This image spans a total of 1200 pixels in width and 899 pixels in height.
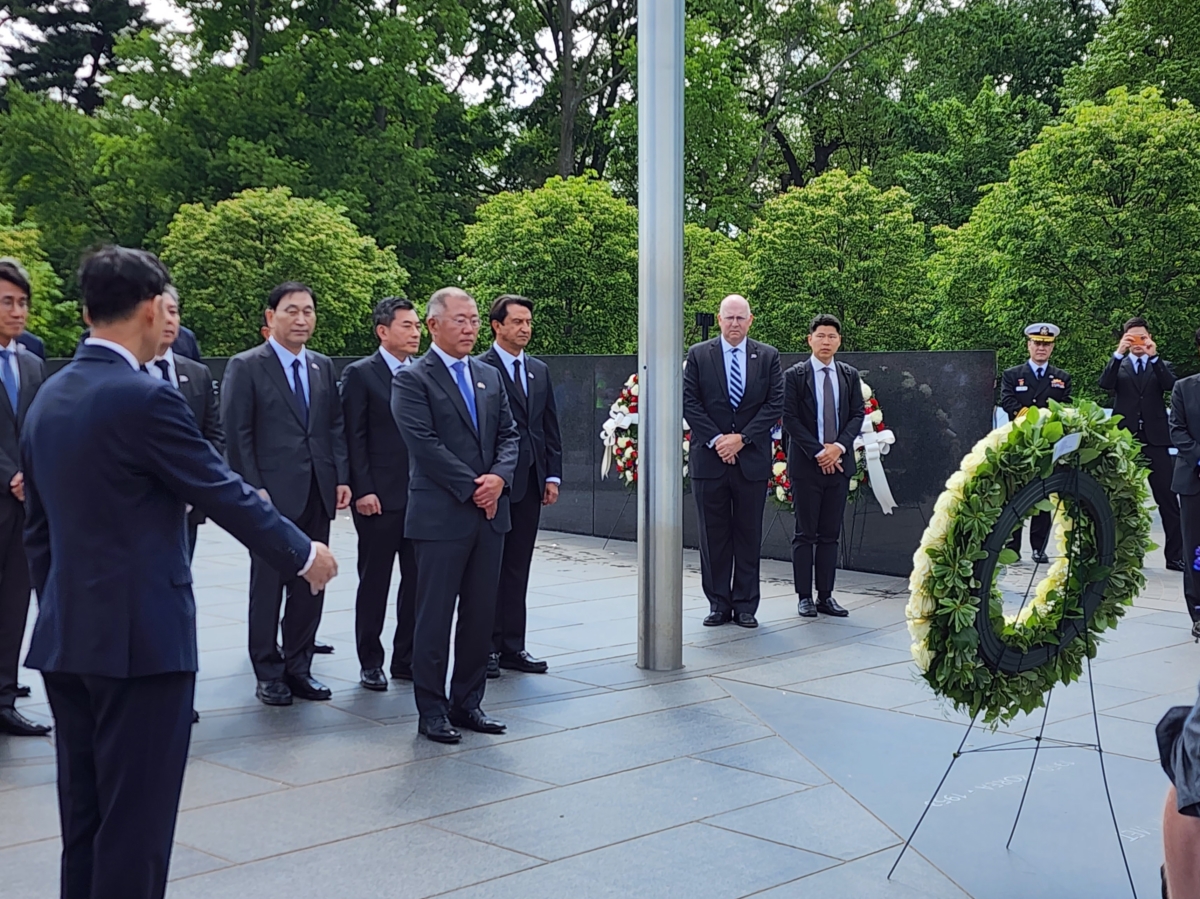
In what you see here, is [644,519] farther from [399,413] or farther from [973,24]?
[973,24]

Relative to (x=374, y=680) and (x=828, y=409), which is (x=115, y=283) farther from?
(x=828, y=409)

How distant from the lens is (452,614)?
252 inches

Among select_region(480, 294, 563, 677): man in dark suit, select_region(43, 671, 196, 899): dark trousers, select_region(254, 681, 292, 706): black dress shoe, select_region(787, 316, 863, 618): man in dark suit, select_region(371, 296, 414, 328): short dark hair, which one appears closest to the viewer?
select_region(43, 671, 196, 899): dark trousers

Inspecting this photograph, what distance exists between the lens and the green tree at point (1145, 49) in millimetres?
26891

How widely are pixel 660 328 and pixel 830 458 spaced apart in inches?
99.1

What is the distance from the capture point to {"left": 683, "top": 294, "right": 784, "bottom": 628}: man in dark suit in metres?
9.30

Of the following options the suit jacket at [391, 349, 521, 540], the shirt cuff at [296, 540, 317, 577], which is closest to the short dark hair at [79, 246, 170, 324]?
the shirt cuff at [296, 540, 317, 577]

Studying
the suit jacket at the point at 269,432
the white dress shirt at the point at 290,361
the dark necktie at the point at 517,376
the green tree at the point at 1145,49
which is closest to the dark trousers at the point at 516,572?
the dark necktie at the point at 517,376

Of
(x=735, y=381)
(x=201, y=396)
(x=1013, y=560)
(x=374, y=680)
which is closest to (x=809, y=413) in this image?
(x=735, y=381)

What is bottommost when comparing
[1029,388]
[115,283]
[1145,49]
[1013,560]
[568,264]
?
[1013,560]

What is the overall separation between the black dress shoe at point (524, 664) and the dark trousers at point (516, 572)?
0.12 feet

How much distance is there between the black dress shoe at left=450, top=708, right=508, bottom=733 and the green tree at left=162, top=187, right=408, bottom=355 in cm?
1827

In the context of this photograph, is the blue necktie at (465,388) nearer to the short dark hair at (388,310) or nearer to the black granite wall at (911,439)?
the short dark hair at (388,310)

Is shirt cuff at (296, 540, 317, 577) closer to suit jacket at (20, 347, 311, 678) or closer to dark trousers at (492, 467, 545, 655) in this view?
suit jacket at (20, 347, 311, 678)
